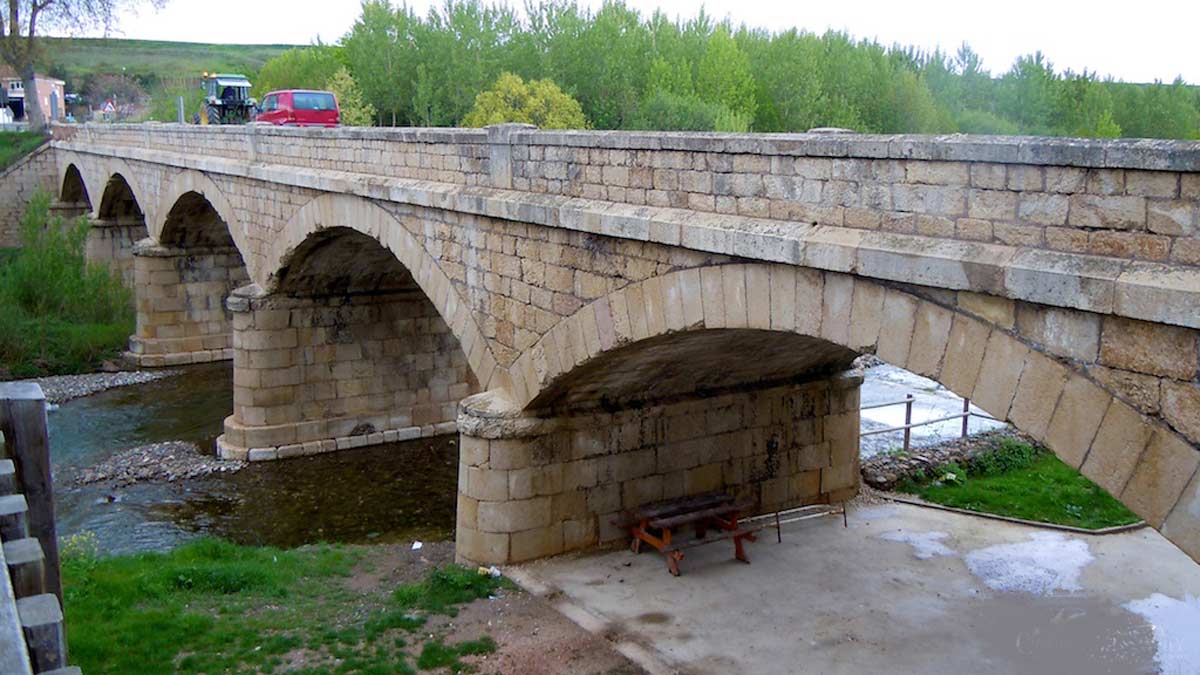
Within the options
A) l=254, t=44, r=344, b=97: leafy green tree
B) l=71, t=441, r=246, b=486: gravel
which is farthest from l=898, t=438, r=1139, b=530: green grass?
l=254, t=44, r=344, b=97: leafy green tree

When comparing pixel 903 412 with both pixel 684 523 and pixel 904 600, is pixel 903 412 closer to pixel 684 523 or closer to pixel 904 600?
pixel 684 523

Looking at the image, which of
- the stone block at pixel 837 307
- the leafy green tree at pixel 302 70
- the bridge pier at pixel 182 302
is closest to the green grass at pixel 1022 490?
the stone block at pixel 837 307

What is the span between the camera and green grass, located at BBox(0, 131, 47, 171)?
139 ft

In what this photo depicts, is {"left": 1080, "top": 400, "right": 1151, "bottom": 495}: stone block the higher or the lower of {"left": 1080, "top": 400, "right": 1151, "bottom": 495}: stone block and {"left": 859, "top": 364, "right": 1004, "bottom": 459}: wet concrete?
the higher

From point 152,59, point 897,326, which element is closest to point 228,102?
Result: point 897,326

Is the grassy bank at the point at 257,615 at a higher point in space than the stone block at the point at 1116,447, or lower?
lower

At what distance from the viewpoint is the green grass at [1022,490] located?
13508mm

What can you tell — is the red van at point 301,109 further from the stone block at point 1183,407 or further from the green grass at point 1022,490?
the stone block at point 1183,407

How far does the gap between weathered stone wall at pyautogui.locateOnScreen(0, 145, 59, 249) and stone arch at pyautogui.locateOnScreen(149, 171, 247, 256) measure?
17.8m

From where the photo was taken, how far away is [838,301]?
7.42m

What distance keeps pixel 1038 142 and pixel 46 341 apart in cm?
2455

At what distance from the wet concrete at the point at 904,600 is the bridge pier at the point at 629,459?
48cm

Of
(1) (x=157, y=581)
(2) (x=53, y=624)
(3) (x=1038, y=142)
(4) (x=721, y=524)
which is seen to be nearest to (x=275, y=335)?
(1) (x=157, y=581)

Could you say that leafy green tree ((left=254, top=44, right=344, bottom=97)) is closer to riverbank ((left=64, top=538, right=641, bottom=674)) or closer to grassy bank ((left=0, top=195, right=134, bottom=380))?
grassy bank ((left=0, top=195, right=134, bottom=380))
